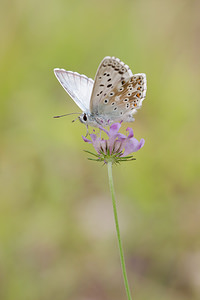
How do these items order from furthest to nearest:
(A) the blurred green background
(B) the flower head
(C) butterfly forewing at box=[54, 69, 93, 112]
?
(A) the blurred green background < (C) butterfly forewing at box=[54, 69, 93, 112] < (B) the flower head

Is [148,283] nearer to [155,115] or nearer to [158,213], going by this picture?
[158,213]

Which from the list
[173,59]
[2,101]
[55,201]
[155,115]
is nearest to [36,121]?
[2,101]

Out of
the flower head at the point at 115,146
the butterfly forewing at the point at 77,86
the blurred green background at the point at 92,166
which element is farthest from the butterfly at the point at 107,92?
the blurred green background at the point at 92,166

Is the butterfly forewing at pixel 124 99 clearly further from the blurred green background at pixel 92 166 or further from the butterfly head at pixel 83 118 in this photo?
the blurred green background at pixel 92 166

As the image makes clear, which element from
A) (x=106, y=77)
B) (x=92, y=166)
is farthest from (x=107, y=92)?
(x=92, y=166)

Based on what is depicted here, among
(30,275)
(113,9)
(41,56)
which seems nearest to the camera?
(30,275)

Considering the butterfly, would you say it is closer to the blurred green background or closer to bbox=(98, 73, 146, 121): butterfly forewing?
bbox=(98, 73, 146, 121): butterfly forewing

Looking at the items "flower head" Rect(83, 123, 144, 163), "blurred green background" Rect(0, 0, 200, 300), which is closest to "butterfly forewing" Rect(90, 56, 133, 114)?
"flower head" Rect(83, 123, 144, 163)
